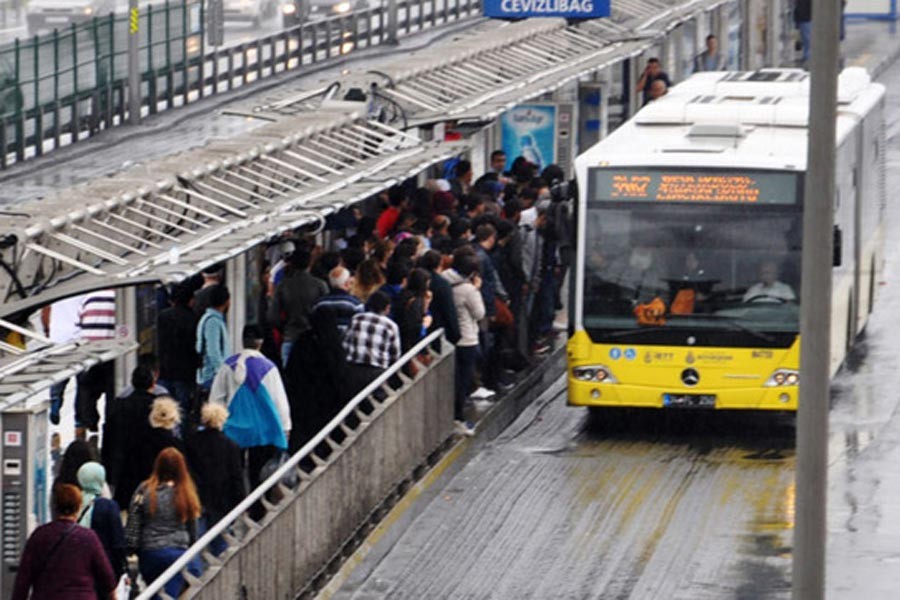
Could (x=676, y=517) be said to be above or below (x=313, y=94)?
below

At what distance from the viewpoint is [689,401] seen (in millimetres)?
21328

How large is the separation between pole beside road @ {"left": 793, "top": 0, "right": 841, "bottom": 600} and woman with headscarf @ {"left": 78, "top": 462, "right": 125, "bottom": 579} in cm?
353

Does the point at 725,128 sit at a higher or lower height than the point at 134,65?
higher

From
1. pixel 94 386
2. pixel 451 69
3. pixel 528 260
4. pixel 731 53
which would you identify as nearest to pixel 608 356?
pixel 528 260

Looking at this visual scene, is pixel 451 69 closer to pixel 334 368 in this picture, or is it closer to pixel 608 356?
pixel 608 356

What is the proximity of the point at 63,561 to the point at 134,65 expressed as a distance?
30869 mm

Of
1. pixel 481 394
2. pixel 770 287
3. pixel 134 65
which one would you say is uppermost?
pixel 770 287

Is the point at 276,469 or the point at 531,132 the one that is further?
the point at 531,132

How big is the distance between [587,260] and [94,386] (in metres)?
4.94

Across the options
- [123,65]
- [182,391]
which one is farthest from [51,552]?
[123,65]

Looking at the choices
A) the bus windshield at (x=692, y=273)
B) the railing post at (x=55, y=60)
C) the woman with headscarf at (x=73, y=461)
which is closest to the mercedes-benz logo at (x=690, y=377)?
the bus windshield at (x=692, y=273)

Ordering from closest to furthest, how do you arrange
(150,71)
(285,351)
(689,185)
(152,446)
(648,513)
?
(152,446)
(648,513)
(285,351)
(689,185)
(150,71)

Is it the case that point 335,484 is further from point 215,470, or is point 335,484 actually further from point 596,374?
point 596,374

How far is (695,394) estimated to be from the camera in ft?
70.0
